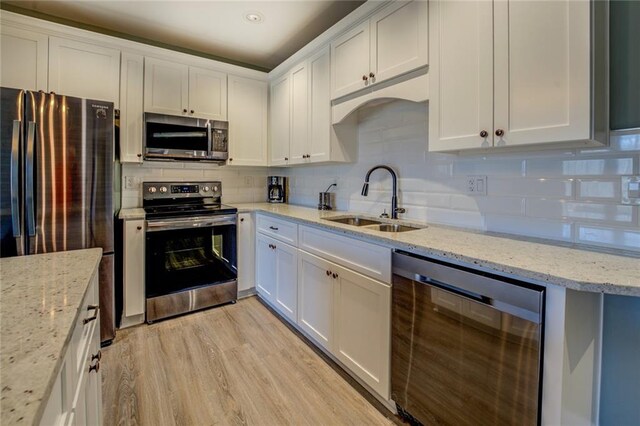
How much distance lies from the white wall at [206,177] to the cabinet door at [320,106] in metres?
1.18

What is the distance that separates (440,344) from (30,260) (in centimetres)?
167

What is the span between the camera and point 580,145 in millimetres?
1311

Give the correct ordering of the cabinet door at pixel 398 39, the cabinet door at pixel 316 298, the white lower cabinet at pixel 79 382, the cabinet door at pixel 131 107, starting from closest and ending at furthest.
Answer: the white lower cabinet at pixel 79 382
the cabinet door at pixel 398 39
the cabinet door at pixel 316 298
the cabinet door at pixel 131 107

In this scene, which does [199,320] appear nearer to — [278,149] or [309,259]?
[309,259]

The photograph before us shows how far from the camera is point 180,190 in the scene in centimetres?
317

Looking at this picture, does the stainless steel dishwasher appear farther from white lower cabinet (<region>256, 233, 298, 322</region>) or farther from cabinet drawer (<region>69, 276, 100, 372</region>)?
cabinet drawer (<region>69, 276, 100, 372</region>)

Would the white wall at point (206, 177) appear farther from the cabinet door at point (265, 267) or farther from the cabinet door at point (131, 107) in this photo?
the cabinet door at point (265, 267)

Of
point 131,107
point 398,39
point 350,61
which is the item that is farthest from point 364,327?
point 131,107

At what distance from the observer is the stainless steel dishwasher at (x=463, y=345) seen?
41.2 inches

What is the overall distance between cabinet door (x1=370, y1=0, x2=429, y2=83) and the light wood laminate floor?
1.91m

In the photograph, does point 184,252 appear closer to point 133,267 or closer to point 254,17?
point 133,267

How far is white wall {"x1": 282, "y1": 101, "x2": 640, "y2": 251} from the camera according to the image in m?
1.29

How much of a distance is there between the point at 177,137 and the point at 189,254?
1085 millimetres

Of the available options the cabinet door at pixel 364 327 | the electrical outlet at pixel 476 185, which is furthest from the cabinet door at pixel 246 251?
the electrical outlet at pixel 476 185
